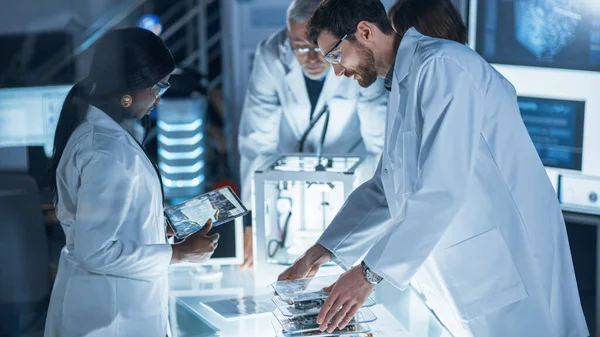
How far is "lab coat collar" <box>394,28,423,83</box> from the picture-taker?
1.80 meters

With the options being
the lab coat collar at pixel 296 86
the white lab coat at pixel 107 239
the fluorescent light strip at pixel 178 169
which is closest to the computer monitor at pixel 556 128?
the lab coat collar at pixel 296 86

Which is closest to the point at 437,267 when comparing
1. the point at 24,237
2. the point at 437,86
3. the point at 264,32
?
the point at 437,86

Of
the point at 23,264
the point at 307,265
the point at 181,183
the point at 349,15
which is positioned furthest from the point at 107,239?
the point at 181,183

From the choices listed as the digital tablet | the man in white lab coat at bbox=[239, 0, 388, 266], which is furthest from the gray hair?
the digital tablet

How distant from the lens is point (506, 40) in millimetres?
3127

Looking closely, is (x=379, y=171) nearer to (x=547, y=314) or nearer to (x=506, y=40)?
(x=547, y=314)

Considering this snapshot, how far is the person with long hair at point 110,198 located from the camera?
6.05 ft

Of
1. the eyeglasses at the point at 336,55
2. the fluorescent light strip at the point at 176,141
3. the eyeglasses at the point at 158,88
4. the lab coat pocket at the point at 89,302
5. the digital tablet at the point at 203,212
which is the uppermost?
the eyeglasses at the point at 336,55

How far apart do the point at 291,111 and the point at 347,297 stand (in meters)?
1.48

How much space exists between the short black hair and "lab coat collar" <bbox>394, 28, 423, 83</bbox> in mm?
77

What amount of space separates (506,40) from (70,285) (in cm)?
200

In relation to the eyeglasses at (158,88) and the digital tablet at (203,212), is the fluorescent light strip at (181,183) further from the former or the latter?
the eyeglasses at (158,88)

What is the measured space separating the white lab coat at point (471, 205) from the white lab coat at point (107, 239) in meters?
0.59

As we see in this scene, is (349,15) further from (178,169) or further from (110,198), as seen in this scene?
(178,169)
